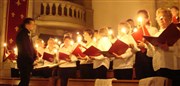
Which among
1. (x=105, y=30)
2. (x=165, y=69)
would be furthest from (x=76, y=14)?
(x=165, y=69)

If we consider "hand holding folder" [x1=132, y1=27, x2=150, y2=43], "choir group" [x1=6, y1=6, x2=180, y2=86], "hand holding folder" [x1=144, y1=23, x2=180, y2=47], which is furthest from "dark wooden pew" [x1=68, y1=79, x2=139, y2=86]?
"hand holding folder" [x1=144, y1=23, x2=180, y2=47]

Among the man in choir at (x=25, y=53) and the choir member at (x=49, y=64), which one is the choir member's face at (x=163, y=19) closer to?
the man in choir at (x=25, y=53)

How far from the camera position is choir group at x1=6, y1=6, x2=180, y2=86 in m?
3.34

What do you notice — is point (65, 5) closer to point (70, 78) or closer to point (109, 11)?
point (109, 11)

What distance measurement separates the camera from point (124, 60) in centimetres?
436

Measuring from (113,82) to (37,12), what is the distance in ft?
22.1

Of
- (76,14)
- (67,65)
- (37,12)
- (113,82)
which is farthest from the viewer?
(76,14)

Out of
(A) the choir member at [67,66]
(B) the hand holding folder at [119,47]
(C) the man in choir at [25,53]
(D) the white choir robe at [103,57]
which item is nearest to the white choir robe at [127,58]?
(B) the hand holding folder at [119,47]

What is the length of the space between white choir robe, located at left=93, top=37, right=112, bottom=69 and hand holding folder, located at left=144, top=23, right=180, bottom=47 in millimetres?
1489

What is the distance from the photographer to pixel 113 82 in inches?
162

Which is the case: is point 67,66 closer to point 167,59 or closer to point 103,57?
point 103,57

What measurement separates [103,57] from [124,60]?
16.8 inches

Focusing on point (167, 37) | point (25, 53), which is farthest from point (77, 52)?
point (167, 37)

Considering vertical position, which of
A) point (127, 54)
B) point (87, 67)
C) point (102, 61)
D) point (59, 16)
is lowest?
point (87, 67)
